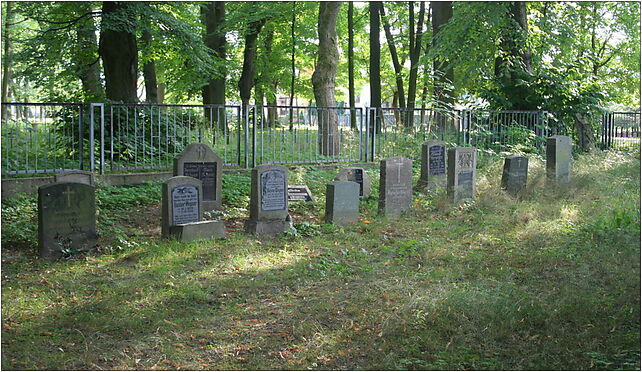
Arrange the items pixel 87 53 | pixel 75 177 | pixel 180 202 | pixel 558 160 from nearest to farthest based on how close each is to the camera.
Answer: pixel 180 202 < pixel 75 177 < pixel 558 160 < pixel 87 53

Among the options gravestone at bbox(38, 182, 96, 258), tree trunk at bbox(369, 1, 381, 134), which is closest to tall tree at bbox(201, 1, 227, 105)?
tree trunk at bbox(369, 1, 381, 134)

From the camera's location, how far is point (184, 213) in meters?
9.05

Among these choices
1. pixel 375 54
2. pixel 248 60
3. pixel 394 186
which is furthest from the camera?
pixel 248 60

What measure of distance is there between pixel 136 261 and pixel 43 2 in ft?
35.0

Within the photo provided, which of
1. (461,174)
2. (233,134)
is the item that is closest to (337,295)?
(461,174)

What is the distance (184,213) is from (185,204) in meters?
0.13

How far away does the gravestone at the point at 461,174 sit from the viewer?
12.5m

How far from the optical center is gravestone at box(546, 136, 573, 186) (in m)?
14.2

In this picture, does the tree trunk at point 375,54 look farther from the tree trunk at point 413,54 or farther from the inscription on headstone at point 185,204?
the inscription on headstone at point 185,204

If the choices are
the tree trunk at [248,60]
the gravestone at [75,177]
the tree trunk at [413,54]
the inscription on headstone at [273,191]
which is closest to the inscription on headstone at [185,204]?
the inscription on headstone at [273,191]

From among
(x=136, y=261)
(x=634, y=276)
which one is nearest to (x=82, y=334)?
(x=136, y=261)

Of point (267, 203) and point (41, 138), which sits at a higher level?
point (41, 138)

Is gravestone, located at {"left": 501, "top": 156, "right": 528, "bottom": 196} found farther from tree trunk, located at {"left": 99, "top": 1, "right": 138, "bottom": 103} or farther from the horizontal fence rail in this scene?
tree trunk, located at {"left": 99, "top": 1, "right": 138, "bottom": 103}

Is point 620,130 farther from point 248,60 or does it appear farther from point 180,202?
point 180,202
